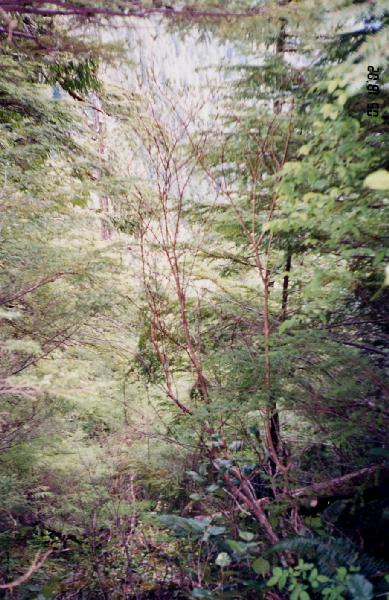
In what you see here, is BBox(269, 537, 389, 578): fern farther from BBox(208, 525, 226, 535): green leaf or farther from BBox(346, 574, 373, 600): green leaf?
BBox(208, 525, 226, 535): green leaf

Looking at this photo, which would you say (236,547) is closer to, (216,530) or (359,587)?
(216,530)

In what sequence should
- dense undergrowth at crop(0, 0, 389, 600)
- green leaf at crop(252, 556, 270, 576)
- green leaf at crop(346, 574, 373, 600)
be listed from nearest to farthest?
1. green leaf at crop(346, 574, 373, 600)
2. dense undergrowth at crop(0, 0, 389, 600)
3. green leaf at crop(252, 556, 270, 576)

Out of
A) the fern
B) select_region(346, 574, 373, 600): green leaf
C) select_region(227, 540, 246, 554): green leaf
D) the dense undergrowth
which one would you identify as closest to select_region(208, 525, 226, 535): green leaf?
the dense undergrowth

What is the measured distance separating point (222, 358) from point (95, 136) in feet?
10.8

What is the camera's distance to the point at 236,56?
133 inches

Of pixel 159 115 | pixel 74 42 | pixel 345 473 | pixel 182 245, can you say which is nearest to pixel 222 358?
pixel 182 245

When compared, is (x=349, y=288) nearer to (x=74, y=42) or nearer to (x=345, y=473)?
(x=345, y=473)

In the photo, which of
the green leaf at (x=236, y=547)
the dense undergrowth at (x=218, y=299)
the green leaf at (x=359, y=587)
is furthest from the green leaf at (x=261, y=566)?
the green leaf at (x=359, y=587)

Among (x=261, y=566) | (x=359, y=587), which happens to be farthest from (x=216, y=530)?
(x=359, y=587)

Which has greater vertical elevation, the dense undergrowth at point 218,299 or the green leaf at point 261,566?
the dense undergrowth at point 218,299

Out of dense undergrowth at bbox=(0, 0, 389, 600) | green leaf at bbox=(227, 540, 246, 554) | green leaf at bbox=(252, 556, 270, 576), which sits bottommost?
green leaf at bbox=(252, 556, 270, 576)

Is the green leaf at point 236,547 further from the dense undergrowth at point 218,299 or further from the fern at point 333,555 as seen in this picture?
the fern at point 333,555

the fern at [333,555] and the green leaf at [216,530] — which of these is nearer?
the fern at [333,555]

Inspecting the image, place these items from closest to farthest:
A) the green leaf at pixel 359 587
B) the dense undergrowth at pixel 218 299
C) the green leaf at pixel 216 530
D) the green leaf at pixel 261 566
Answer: the green leaf at pixel 359 587 < the dense undergrowth at pixel 218 299 < the green leaf at pixel 261 566 < the green leaf at pixel 216 530
